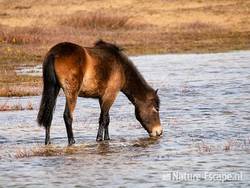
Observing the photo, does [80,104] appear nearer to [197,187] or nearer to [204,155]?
[204,155]

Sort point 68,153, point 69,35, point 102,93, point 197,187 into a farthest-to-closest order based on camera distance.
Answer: point 69,35
point 102,93
point 68,153
point 197,187

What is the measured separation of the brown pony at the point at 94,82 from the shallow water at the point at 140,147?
0.41 meters

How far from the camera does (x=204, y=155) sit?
11.2 m

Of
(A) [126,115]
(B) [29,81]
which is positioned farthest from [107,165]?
(B) [29,81]

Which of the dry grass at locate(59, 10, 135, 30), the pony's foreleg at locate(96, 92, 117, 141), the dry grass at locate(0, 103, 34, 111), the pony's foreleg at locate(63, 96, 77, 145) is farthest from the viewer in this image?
the dry grass at locate(59, 10, 135, 30)

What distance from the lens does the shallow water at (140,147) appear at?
9.71 metres

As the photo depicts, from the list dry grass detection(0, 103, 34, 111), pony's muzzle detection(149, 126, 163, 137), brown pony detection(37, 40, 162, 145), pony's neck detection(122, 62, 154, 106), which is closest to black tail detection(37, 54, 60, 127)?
brown pony detection(37, 40, 162, 145)

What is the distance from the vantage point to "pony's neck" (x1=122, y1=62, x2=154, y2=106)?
43.2 ft

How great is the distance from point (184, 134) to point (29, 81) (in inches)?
409

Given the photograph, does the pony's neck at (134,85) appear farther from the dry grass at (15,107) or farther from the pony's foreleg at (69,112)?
the dry grass at (15,107)

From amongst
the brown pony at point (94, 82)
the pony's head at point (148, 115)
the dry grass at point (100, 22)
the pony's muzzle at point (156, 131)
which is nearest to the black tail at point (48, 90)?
the brown pony at point (94, 82)

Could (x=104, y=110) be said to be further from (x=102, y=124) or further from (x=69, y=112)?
(x=69, y=112)

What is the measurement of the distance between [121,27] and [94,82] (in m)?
34.3

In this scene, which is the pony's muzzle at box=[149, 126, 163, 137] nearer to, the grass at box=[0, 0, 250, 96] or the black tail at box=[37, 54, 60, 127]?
the black tail at box=[37, 54, 60, 127]
